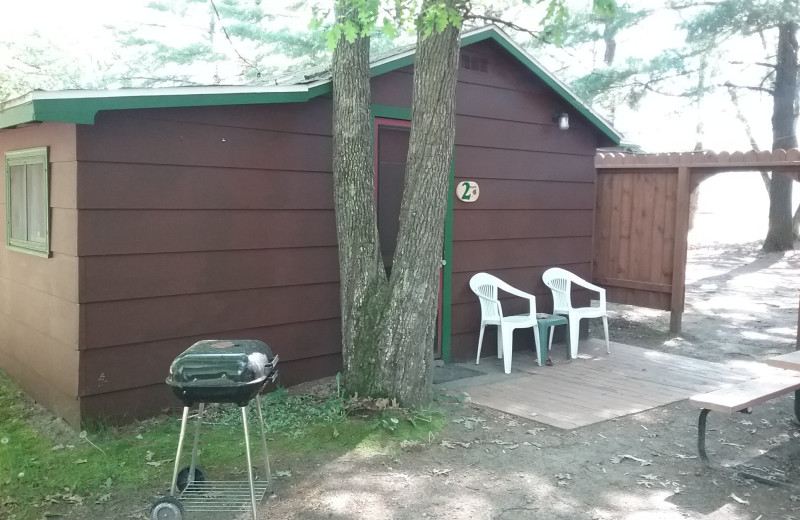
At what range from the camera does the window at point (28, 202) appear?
4.77m

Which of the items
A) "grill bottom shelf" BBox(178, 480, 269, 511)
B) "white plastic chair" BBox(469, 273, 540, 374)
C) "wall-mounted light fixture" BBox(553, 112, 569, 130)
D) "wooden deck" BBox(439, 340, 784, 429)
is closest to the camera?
"grill bottom shelf" BBox(178, 480, 269, 511)

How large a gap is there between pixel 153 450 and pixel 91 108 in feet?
6.70

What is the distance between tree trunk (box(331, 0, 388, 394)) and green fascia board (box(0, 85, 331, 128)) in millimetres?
540

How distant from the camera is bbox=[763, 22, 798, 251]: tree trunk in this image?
50.5ft

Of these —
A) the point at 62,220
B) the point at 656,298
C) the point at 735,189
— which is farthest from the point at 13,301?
the point at 735,189

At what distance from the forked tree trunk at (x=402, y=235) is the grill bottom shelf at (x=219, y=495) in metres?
1.29

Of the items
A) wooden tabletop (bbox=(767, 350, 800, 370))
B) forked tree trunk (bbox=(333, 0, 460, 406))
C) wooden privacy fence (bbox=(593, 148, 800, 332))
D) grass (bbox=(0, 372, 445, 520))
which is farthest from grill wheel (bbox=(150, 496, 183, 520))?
wooden privacy fence (bbox=(593, 148, 800, 332))

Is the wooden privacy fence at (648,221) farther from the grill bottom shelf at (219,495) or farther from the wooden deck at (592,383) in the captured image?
the grill bottom shelf at (219,495)

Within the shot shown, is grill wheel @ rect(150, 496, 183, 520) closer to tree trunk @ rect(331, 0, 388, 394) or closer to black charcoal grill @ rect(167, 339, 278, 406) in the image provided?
black charcoal grill @ rect(167, 339, 278, 406)

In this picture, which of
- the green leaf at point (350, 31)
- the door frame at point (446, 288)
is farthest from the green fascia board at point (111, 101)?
the door frame at point (446, 288)

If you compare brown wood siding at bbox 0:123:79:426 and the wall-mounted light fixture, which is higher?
the wall-mounted light fixture

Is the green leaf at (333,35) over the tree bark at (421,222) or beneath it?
over

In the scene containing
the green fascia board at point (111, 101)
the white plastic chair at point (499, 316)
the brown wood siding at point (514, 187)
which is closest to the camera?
the green fascia board at point (111, 101)

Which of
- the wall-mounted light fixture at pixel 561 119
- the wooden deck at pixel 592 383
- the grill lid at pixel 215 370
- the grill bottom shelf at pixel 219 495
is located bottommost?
the wooden deck at pixel 592 383
